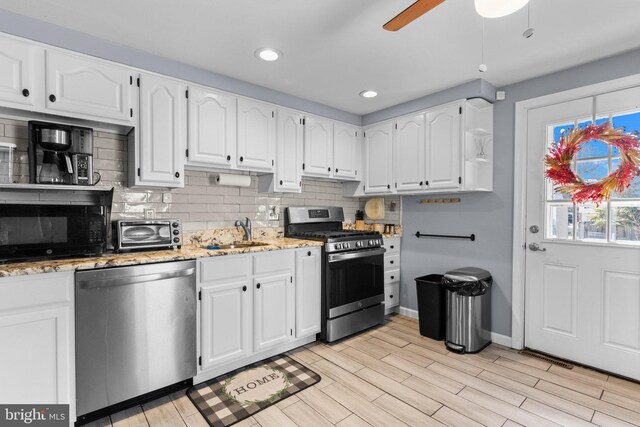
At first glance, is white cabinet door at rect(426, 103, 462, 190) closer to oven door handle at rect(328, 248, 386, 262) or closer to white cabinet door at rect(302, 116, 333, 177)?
oven door handle at rect(328, 248, 386, 262)

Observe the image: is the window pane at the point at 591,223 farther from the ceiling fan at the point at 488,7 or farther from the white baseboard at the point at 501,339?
the ceiling fan at the point at 488,7

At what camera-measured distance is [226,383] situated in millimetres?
2404

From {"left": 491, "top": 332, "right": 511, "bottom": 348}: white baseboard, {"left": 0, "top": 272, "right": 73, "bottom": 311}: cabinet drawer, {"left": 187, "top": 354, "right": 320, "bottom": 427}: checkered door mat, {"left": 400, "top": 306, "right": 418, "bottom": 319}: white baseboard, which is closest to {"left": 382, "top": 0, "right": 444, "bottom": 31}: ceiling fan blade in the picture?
{"left": 0, "top": 272, "right": 73, "bottom": 311}: cabinet drawer

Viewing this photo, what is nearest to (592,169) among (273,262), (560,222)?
(560,222)

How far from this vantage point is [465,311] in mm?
2916

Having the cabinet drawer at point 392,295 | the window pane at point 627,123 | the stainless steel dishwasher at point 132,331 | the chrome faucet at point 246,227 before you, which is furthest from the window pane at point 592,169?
the stainless steel dishwasher at point 132,331

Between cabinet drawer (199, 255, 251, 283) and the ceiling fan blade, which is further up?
the ceiling fan blade

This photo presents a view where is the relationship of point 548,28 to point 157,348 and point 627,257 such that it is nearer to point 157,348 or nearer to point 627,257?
point 627,257

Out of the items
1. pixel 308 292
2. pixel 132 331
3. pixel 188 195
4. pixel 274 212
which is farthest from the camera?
pixel 274 212

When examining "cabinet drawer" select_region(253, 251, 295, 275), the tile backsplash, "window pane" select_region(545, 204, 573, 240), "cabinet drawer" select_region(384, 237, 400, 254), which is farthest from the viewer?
"cabinet drawer" select_region(384, 237, 400, 254)

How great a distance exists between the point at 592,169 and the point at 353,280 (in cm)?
224

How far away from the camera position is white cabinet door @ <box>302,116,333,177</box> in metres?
3.46

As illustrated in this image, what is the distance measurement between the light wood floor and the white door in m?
0.24

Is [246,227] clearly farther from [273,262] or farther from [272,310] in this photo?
[272,310]
